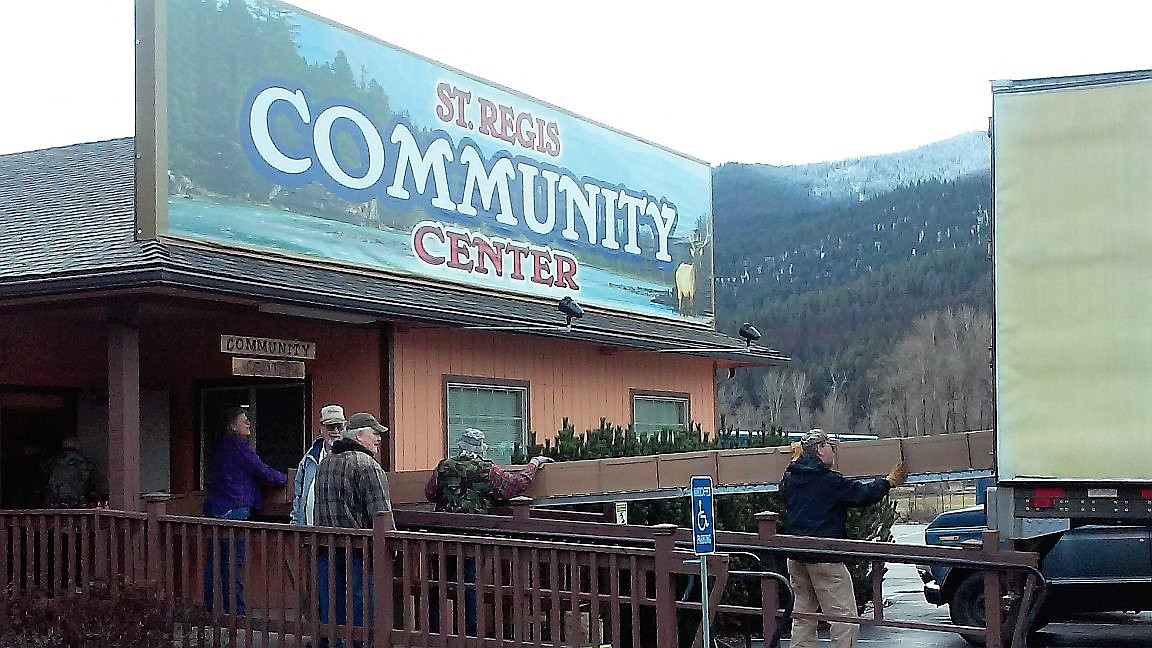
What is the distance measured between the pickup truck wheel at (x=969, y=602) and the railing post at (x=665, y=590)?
6.67m

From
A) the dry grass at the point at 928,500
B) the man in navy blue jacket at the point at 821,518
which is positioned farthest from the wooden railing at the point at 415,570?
the dry grass at the point at 928,500

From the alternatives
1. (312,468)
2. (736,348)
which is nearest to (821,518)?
(312,468)

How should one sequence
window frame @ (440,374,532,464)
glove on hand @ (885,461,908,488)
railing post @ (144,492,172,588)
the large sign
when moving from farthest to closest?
window frame @ (440,374,532,464) → the large sign → glove on hand @ (885,461,908,488) → railing post @ (144,492,172,588)

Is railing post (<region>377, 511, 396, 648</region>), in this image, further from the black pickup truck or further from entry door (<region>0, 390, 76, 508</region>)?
entry door (<region>0, 390, 76, 508</region>)

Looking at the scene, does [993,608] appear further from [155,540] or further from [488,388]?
[488,388]

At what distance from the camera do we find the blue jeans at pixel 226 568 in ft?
29.5

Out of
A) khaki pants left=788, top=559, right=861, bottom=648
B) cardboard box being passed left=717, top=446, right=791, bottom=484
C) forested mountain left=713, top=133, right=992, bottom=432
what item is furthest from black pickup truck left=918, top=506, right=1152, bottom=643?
forested mountain left=713, top=133, right=992, bottom=432

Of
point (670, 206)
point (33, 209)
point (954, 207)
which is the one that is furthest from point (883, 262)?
point (33, 209)

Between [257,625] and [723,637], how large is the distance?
6.37m

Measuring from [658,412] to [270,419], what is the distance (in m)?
5.92

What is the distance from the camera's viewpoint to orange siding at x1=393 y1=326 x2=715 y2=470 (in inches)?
535

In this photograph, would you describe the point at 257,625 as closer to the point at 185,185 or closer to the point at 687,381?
the point at 185,185

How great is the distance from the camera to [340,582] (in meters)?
8.81

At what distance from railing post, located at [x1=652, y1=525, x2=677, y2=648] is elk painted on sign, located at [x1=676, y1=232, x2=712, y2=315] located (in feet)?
40.8
